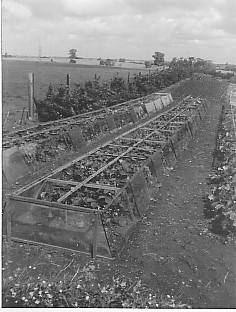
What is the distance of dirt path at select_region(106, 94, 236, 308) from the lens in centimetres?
403

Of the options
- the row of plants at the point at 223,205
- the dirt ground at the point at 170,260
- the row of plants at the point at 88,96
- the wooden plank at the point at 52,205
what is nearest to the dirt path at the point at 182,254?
the dirt ground at the point at 170,260

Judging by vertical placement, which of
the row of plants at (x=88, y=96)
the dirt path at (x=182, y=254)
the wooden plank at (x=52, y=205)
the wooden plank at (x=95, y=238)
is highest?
the row of plants at (x=88, y=96)

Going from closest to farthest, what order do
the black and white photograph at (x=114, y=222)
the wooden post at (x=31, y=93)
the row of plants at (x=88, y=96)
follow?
the black and white photograph at (x=114, y=222) < the wooden post at (x=31, y=93) < the row of plants at (x=88, y=96)

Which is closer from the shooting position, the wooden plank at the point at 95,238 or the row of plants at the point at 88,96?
the wooden plank at the point at 95,238

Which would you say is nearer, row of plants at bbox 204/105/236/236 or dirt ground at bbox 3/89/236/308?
dirt ground at bbox 3/89/236/308

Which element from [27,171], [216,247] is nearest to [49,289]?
[216,247]

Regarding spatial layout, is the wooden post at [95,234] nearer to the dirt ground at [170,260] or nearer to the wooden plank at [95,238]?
the wooden plank at [95,238]

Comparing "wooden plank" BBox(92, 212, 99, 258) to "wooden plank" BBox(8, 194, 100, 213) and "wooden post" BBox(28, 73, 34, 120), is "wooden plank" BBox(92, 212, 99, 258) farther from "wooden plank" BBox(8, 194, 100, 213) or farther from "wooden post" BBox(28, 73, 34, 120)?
"wooden post" BBox(28, 73, 34, 120)

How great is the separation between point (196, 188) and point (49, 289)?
4229mm

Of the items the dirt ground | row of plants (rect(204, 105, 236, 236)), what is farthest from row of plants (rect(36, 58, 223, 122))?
the dirt ground

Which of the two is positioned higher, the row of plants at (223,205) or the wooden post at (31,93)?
the wooden post at (31,93)

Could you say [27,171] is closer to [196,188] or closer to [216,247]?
[196,188]

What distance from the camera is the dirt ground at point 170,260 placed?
404cm

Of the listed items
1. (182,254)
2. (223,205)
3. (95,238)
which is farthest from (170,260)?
(223,205)
